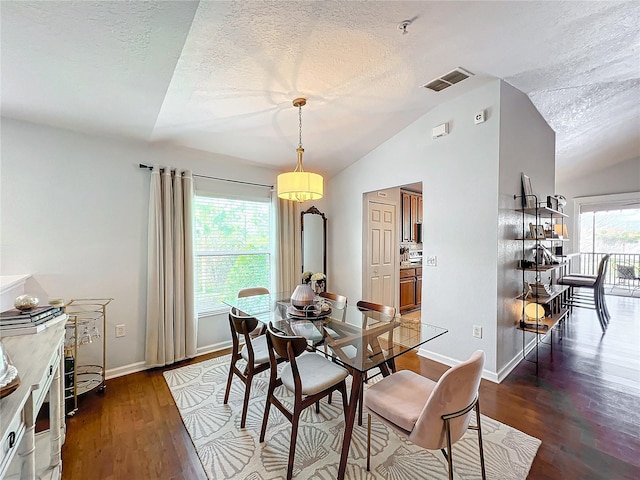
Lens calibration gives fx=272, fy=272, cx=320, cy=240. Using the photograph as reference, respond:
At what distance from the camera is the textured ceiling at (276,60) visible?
1.56m

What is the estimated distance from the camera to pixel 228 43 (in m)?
1.80

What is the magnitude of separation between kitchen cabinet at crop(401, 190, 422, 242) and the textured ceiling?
215 cm

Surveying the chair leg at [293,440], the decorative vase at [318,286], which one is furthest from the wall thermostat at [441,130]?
the chair leg at [293,440]

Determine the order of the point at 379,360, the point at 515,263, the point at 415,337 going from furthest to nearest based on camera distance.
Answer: the point at 515,263 < the point at 415,337 < the point at 379,360

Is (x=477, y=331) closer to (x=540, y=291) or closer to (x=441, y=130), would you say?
(x=540, y=291)

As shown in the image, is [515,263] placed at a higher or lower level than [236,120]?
lower

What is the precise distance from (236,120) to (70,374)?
269 centimetres

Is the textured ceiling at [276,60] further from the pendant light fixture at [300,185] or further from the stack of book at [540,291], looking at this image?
the stack of book at [540,291]

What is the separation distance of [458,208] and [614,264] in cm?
718

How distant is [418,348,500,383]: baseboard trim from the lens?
2703 mm

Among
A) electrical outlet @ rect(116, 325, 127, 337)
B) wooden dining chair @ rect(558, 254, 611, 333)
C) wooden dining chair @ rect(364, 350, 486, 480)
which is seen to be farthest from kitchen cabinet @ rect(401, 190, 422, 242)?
electrical outlet @ rect(116, 325, 127, 337)

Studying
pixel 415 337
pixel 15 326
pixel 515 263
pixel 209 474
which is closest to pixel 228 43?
pixel 15 326

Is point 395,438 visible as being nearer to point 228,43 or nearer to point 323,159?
point 228,43

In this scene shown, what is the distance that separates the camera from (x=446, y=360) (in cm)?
307
